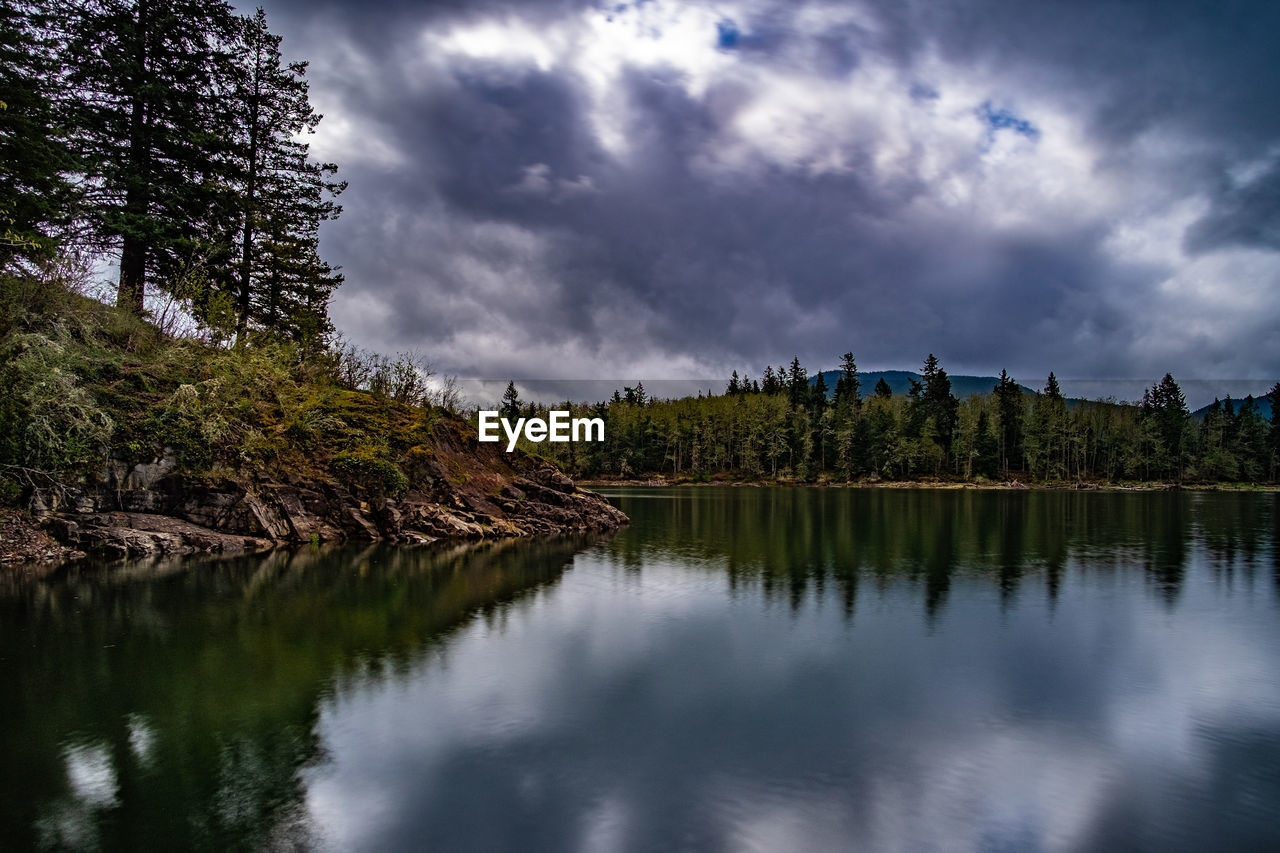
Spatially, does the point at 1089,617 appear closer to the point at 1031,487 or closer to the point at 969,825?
the point at 969,825

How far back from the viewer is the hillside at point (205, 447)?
876 inches

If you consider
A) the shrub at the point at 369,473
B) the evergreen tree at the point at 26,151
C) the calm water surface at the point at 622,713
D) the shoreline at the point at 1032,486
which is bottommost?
the calm water surface at the point at 622,713

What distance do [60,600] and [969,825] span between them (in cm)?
2009

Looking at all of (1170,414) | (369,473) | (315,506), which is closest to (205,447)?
(315,506)

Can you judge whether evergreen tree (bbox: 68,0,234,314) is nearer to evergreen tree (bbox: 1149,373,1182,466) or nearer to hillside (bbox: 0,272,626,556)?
hillside (bbox: 0,272,626,556)

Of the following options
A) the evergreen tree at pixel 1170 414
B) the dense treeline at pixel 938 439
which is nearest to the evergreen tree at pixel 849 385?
the dense treeline at pixel 938 439

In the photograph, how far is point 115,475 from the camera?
24.0 meters

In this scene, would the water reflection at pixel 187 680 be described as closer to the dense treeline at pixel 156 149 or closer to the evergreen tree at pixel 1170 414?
the dense treeline at pixel 156 149

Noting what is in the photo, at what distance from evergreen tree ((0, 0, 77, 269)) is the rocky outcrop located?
8.54 meters

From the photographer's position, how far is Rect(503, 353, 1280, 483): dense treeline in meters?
127

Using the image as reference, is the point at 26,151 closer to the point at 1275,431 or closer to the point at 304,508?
the point at 304,508

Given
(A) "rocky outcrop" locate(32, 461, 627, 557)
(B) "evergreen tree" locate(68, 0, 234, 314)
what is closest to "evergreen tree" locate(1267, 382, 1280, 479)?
(A) "rocky outcrop" locate(32, 461, 627, 557)

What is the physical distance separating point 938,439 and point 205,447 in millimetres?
126739

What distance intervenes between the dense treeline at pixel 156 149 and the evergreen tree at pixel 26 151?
0.07m
